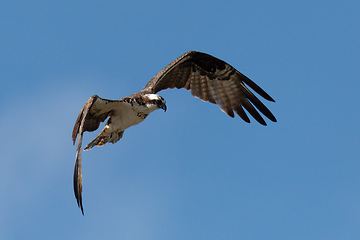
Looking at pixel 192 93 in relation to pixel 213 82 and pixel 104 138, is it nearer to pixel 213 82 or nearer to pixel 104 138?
pixel 213 82

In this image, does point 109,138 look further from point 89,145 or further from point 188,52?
point 188,52

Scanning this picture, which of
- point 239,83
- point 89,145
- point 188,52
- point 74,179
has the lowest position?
point 74,179

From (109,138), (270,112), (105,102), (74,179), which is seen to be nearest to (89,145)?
(109,138)

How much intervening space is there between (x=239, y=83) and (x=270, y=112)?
1.31 metres

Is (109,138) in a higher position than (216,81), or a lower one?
lower

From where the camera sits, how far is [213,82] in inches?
554

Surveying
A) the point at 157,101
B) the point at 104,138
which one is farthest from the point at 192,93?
the point at 104,138

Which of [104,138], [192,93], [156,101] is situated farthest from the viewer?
[192,93]

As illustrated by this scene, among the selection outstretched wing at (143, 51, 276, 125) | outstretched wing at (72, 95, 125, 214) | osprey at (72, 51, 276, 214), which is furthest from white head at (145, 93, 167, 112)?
outstretched wing at (143, 51, 276, 125)

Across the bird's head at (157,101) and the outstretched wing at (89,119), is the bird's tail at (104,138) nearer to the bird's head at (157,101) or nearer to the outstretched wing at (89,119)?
the outstretched wing at (89,119)

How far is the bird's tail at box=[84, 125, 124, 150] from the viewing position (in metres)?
11.9

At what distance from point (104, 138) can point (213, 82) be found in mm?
3631

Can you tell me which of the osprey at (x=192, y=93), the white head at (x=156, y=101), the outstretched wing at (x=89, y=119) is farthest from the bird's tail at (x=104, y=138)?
the white head at (x=156, y=101)

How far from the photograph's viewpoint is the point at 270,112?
1307cm
